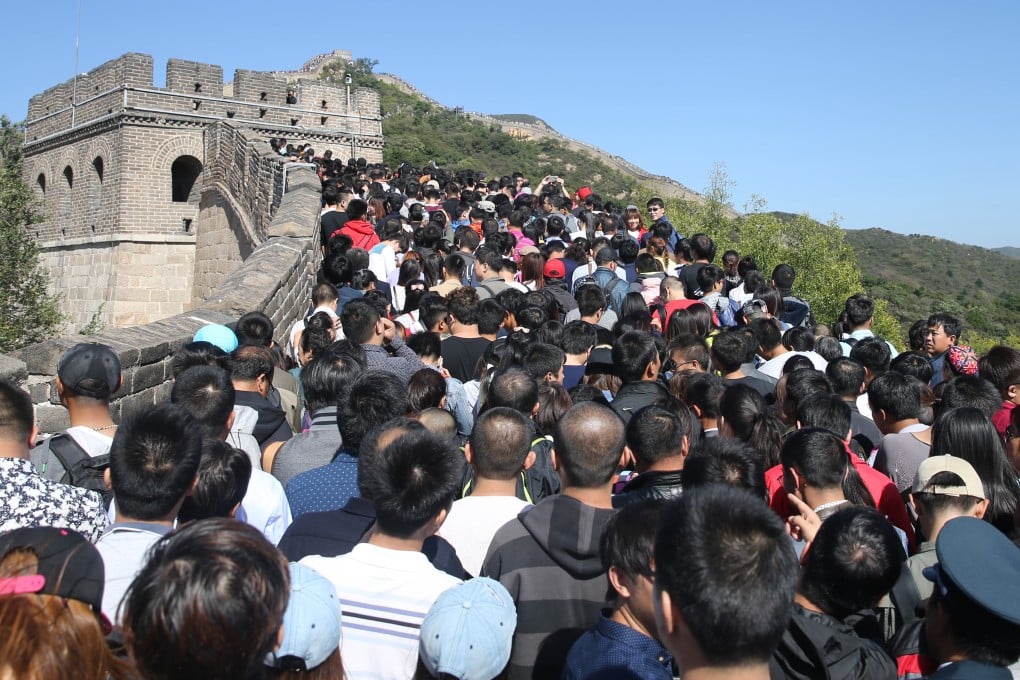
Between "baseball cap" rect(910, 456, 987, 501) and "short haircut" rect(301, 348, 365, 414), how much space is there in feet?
9.07

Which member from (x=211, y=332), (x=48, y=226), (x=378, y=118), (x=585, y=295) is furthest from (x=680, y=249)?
(x=48, y=226)

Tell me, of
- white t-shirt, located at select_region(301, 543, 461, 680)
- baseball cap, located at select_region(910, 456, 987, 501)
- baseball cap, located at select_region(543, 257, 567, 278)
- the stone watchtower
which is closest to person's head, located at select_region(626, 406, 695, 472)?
baseball cap, located at select_region(910, 456, 987, 501)

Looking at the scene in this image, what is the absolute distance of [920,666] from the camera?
2555 millimetres

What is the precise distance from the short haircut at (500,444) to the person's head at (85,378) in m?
1.80

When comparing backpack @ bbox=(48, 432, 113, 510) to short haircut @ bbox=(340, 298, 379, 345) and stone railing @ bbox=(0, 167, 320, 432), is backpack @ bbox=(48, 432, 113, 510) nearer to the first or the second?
stone railing @ bbox=(0, 167, 320, 432)

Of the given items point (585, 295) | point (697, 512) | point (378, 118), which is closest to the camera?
point (697, 512)

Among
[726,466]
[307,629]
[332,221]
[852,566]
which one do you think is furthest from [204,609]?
[332,221]

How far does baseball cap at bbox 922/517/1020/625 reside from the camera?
2266 millimetres

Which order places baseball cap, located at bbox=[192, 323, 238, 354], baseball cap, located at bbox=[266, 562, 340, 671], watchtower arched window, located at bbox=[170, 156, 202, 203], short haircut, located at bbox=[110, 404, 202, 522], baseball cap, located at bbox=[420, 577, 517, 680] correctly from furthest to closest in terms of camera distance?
watchtower arched window, located at bbox=[170, 156, 202, 203] < baseball cap, located at bbox=[192, 323, 238, 354] < short haircut, located at bbox=[110, 404, 202, 522] < baseball cap, located at bbox=[420, 577, 517, 680] < baseball cap, located at bbox=[266, 562, 340, 671]

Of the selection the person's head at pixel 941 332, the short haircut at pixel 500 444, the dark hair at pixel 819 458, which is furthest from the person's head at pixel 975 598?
the person's head at pixel 941 332

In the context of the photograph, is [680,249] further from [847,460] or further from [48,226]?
[48,226]

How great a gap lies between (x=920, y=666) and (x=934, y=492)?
1127 millimetres

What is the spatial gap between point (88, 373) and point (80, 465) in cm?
53

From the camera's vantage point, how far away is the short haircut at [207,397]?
12.8 ft
